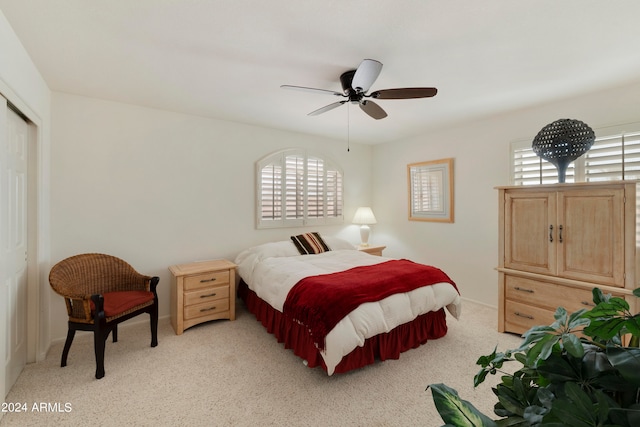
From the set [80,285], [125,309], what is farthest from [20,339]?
[125,309]

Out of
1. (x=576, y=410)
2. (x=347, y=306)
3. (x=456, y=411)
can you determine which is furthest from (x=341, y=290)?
(x=576, y=410)

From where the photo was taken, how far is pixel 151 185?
11.0 ft

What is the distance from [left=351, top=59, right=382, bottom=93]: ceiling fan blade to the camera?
6.27 feet

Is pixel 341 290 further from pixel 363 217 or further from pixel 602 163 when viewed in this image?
pixel 602 163

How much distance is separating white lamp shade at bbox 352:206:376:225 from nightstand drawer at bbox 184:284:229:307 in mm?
2512

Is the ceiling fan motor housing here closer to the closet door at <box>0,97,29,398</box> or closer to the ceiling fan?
the ceiling fan

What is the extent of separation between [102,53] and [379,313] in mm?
3012

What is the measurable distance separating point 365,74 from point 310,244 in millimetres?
2510

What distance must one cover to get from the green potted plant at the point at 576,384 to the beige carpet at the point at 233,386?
4.72 feet

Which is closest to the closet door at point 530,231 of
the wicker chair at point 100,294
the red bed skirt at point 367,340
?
the red bed skirt at point 367,340

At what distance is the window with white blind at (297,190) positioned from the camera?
4172 millimetres

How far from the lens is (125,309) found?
2.46 m

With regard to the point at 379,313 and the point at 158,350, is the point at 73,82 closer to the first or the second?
the point at 158,350

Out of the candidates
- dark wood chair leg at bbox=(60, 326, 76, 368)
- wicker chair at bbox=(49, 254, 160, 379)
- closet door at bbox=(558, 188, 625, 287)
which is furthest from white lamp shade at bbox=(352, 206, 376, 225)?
dark wood chair leg at bbox=(60, 326, 76, 368)
